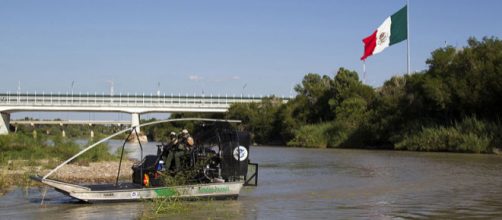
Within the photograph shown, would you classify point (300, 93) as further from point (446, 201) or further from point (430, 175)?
point (446, 201)

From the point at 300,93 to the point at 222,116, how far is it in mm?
21033

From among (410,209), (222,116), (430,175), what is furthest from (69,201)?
(222,116)

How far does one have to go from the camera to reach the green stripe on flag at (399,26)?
6266 centimetres

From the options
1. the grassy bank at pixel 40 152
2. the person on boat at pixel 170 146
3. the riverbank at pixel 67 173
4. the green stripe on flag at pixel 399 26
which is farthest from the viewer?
the green stripe on flag at pixel 399 26

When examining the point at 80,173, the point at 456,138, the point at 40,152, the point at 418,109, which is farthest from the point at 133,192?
the point at 418,109

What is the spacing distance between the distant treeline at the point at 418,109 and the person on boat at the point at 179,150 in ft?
119

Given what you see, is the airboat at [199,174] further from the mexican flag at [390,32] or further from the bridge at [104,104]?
the bridge at [104,104]

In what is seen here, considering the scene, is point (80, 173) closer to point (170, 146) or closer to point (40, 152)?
point (40, 152)

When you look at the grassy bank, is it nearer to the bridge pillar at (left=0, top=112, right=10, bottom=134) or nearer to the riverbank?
the riverbank

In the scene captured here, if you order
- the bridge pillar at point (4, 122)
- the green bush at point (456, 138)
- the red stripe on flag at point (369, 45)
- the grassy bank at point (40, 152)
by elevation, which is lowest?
the grassy bank at point (40, 152)

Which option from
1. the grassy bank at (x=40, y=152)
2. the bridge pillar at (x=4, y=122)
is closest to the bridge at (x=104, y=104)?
the bridge pillar at (x=4, y=122)

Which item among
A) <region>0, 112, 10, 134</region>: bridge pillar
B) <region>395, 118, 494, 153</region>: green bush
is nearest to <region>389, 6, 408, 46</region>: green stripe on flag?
<region>395, 118, 494, 153</region>: green bush

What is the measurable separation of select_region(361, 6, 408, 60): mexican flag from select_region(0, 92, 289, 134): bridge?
39.4m

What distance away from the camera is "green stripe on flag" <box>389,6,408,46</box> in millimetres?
62656
